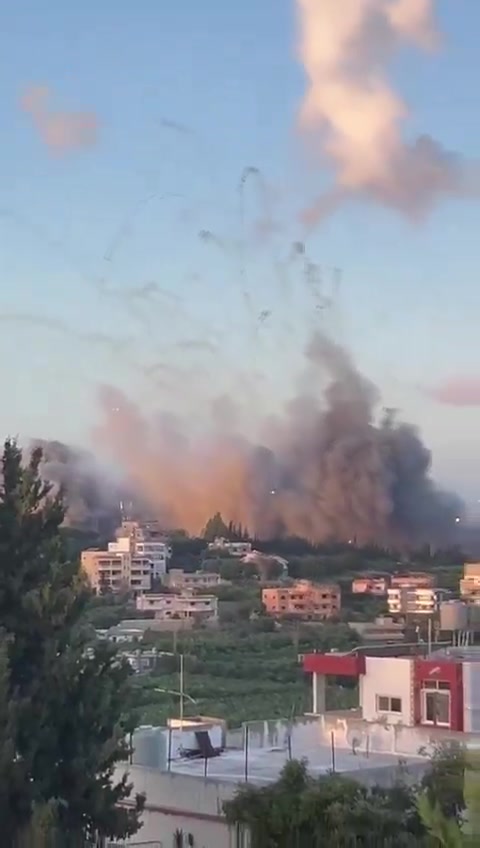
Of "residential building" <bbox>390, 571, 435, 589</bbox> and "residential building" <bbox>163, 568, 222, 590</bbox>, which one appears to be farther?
"residential building" <bbox>163, 568, 222, 590</bbox>

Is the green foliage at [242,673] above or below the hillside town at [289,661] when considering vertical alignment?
below

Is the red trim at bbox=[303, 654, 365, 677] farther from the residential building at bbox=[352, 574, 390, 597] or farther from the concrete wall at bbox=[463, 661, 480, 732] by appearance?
the residential building at bbox=[352, 574, 390, 597]

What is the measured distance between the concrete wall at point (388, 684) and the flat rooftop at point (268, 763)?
53 cm

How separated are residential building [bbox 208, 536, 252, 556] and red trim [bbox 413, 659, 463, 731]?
45.5m

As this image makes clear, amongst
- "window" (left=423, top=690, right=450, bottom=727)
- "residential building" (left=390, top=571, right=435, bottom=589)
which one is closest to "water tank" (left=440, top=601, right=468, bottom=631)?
Answer: "window" (left=423, top=690, right=450, bottom=727)

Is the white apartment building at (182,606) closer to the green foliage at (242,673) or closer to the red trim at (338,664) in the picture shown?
the green foliage at (242,673)

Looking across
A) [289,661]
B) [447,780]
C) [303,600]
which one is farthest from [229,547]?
[447,780]

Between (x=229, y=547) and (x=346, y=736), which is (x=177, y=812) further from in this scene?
(x=229, y=547)

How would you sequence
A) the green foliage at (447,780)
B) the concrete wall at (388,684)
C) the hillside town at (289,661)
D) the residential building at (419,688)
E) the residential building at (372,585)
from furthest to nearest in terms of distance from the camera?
the residential building at (372,585) → the concrete wall at (388,684) → the residential building at (419,688) → the hillside town at (289,661) → the green foliage at (447,780)

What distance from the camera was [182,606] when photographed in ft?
174

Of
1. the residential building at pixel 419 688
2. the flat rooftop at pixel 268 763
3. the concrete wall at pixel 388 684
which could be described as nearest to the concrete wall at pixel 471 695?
the residential building at pixel 419 688

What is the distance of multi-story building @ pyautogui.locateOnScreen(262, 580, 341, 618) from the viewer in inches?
2014

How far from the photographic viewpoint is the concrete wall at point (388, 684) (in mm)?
13430

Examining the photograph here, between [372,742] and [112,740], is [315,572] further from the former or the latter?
[112,740]
